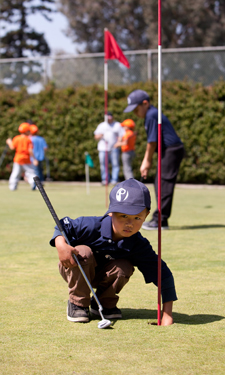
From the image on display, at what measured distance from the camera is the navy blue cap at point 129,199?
354 cm

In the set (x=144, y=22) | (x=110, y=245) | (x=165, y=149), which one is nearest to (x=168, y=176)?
(x=165, y=149)

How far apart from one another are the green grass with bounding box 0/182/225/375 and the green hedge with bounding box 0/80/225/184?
9918 mm

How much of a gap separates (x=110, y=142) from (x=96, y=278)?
13653 millimetres

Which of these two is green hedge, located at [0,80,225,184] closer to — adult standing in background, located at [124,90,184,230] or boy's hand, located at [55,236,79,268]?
adult standing in background, located at [124,90,184,230]

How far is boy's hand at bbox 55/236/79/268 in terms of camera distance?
11.6 feet

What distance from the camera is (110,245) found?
3.79 metres

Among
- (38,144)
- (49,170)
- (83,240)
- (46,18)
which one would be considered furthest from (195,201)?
(46,18)

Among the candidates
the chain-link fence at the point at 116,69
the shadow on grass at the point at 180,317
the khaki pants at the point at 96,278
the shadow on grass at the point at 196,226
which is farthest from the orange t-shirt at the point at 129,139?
the khaki pants at the point at 96,278

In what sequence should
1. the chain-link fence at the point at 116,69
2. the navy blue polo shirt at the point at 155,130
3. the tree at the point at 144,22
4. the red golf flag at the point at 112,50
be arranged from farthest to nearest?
the tree at the point at 144,22
the chain-link fence at the point at 116,69
the red golf flag at the point at 112,50
the navy blue polo shirt at the point at 155,130

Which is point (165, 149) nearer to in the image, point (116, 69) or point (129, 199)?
point (129, 199)

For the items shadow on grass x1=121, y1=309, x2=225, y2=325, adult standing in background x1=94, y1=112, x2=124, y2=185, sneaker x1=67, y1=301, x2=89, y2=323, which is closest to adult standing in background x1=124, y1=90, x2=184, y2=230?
shadow on grass x1=121, y1=309, x2=225, y2=325

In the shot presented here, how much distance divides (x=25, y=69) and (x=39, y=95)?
1.16 meters

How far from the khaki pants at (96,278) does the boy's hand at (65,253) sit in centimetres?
13

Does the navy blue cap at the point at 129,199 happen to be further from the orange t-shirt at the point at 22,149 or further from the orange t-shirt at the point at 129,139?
the orange t-shirt at the point at 129,139
